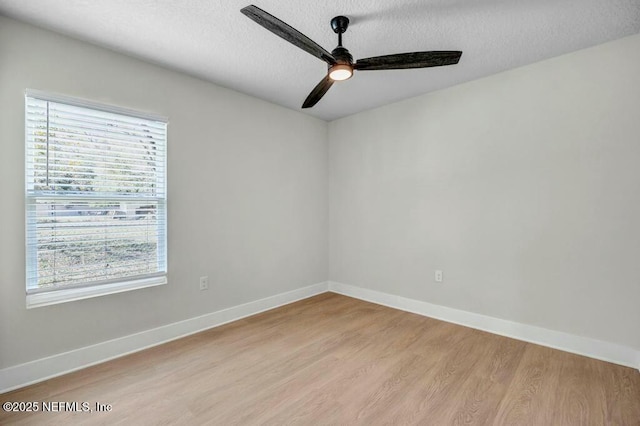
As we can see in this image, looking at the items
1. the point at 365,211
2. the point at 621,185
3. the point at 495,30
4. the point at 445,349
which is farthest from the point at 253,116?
the point at 621,185

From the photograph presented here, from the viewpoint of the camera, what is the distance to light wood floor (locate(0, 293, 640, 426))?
1.76 meters

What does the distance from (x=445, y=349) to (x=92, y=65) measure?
3.76m

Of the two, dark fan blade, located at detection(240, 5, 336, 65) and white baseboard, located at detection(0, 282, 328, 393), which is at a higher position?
dark fan blade, located at detection(240, 5, 336, 65)

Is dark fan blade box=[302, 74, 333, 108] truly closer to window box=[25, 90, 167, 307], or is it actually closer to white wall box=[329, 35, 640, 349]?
white wall box=[329, 35, 640, 349]

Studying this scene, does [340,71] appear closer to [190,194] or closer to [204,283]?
[190,194]

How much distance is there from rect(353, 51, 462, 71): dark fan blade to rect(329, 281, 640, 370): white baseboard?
2.44 m

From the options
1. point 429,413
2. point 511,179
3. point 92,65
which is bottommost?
point 429,413

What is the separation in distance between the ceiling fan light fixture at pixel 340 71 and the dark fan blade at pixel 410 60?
62mm

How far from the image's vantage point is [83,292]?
228 cm

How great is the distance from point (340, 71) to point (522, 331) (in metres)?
2.81

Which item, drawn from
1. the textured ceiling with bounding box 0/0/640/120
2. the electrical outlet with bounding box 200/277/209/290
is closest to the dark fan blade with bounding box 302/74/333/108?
the textured ceiling with bounding box 0/0/640/120

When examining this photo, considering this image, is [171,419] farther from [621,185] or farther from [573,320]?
[621,185]

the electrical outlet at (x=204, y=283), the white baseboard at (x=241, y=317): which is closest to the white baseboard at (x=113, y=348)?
the white baseboard at (x=241, y=317)

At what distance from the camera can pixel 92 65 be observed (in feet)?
7.61
